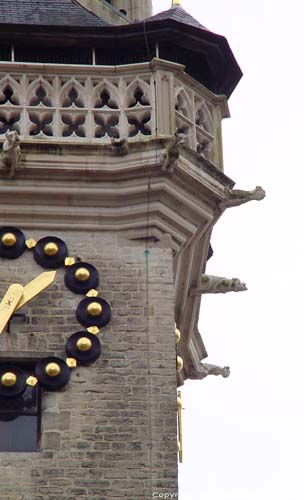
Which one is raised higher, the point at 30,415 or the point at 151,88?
the point at 151,88

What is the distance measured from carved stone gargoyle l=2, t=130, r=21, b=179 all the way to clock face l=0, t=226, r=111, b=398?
0.54m

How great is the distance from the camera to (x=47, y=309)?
2042 cm

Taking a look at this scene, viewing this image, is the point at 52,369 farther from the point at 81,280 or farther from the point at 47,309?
the point at 81,280

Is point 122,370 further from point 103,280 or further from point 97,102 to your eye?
point 97,102

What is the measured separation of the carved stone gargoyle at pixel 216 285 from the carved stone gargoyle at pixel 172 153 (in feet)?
5.41

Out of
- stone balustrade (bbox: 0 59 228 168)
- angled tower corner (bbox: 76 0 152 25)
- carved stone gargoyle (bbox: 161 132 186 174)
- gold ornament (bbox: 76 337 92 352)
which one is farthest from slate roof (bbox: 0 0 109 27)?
gold ornament (bbox: 76 337 92 352)

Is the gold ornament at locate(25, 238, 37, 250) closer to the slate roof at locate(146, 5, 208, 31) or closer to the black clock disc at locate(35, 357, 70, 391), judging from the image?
the black clock disc at locate(35, 357, 70, 391)

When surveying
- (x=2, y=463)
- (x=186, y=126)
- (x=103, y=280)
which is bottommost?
(x=2, y=463)

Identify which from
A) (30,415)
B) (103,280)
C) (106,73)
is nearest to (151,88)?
(106,73)

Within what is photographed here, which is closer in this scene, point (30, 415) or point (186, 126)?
point (30, 415)

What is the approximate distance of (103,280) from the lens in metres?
20.6

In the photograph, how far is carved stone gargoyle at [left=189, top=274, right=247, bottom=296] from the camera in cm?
2203

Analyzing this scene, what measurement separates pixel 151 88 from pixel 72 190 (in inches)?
49.2

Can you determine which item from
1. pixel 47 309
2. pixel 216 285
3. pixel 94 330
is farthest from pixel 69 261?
pixel 216 285
